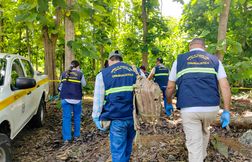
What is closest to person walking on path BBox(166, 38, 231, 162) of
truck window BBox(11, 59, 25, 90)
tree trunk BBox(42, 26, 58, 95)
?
truck window BBox(11, 59, 25, 90)

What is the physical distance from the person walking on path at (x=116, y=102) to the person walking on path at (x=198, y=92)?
0.73 meters

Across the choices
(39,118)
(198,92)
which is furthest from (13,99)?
(198,92)

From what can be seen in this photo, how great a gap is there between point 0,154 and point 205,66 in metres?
3.16

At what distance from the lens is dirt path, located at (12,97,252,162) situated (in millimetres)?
5113

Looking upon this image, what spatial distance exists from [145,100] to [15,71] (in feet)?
10.5

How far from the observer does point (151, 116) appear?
387 cm

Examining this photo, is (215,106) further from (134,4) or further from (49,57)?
(134,4)

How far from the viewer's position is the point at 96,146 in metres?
6.07

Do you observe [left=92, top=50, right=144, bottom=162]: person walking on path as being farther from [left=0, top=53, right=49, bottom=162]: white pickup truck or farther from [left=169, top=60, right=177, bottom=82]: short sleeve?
[left=0, top=53, right=49, bottom=162]: white pickup truck

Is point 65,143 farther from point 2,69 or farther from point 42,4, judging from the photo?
point 42,4

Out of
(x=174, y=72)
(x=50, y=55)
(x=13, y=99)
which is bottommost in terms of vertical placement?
(x=13, y=99)

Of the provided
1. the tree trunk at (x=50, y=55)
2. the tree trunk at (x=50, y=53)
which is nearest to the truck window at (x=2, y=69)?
the tree trunk at (x=50, y=53)

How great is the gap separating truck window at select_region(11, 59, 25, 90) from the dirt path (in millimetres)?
1594

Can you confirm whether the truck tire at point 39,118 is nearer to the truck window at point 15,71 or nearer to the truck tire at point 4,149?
the truck window at point 15,71
